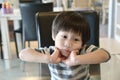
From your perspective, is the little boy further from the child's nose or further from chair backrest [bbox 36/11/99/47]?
chair backrest [bbox 36/11/99/47]

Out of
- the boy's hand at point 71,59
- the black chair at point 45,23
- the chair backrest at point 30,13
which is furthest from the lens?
the chair backrest at point 30,13

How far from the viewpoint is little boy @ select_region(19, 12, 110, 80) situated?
81cm

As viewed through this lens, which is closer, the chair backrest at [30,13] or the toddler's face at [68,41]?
the toddler's face at [68,41]

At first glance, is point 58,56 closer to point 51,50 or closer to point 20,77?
point 51,50

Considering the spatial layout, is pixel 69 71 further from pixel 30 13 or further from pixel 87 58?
pixel 30 13

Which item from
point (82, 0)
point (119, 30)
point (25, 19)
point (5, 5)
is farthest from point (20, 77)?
point (82, 0)

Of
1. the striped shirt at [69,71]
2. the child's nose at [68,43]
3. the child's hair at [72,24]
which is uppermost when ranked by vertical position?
the child's hair at [72,24]

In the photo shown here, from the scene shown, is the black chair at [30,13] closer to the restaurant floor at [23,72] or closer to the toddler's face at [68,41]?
the restaurant floor at [23,72]

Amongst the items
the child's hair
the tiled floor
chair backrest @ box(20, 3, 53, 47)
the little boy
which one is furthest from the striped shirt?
chair backrest @ box(20, 3, 53, 47)

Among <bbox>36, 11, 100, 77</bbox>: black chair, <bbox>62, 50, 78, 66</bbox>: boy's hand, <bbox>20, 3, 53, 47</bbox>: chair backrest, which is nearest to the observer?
<bbox>62, 50, 78, 66</bbox>: boy's hand

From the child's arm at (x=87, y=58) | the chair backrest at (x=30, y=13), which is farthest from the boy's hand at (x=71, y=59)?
the chair backrest at (x=30, y=13)

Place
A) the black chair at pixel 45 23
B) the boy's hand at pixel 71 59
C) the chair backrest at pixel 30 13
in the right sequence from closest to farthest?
the boy's hand at pixel 71 59 < the black chair at pixel 45 23 < the chair backrest at pixel 30 13

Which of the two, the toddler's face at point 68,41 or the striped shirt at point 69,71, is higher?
the toddler's face at point 68,41

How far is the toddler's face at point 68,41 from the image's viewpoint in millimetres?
809
